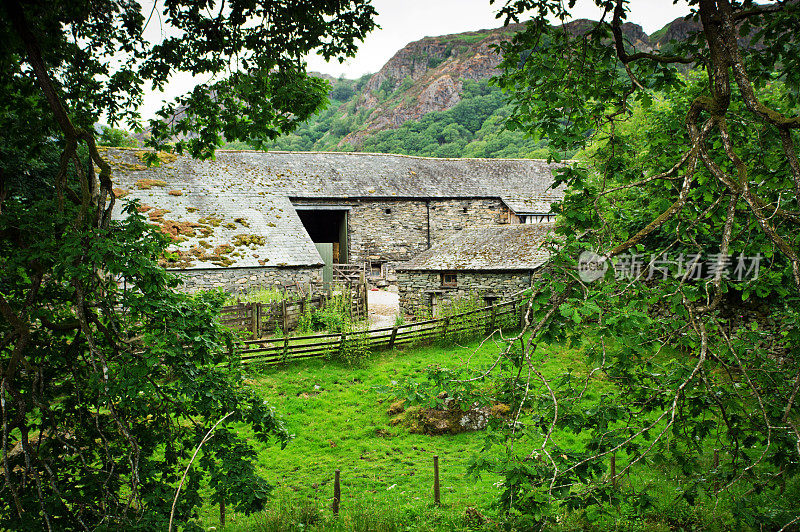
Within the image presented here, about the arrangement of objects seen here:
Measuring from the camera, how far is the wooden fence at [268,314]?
1423 cm

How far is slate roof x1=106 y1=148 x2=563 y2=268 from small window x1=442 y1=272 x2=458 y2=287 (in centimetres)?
511

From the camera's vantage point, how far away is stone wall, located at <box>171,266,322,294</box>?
17.8 metres

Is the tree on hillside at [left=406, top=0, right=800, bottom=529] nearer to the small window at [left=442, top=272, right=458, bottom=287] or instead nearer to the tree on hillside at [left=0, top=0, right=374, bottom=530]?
the tree on hillside at [left=0, top=0, right=374, bottom=530]

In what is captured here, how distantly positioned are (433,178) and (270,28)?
24.4 metres

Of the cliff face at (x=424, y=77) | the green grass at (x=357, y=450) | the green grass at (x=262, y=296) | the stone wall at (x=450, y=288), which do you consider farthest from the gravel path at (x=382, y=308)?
the cliff face at (x=424, y=77)

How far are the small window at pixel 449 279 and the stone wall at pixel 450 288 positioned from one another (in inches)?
4.5

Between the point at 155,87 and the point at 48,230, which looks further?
the point at 155,87

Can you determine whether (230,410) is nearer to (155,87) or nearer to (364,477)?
(155,87)

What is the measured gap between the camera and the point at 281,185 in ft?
81.8

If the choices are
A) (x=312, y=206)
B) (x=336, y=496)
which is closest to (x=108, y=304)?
(x=336, y=496)

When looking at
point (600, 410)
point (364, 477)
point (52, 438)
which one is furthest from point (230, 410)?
point (364, 477)

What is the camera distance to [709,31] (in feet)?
10.1

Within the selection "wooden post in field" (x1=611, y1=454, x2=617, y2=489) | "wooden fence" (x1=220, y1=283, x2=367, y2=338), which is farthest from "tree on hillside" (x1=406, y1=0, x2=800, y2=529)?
"wooden fence" (x1=220, y1=283, x2=367, y2=338)

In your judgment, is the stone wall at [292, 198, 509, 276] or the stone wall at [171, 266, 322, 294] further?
the stone wall at [292, 198, 509, 276]
